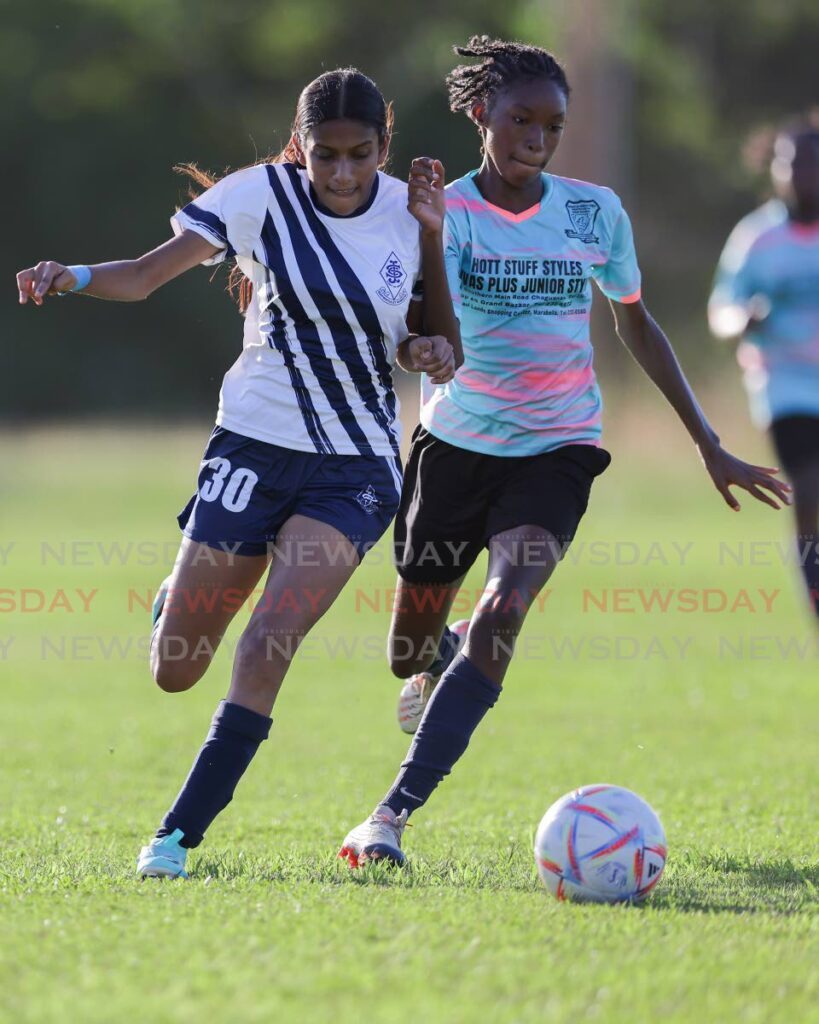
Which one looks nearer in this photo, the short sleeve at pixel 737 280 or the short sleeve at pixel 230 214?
the short sleeve at pixel 230 214

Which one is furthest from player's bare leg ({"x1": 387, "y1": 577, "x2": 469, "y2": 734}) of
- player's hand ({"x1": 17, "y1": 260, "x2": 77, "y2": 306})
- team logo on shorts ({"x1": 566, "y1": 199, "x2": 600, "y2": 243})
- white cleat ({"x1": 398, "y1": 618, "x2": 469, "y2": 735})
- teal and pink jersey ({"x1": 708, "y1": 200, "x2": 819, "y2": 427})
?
teal and pink jersey ({"x1": 708, "y1": 200, "x2": 819, "y2": 427})

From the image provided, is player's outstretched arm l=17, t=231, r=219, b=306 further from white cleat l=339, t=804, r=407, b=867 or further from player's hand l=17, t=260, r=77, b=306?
white cleat l=339, t=804, r=407, b=867

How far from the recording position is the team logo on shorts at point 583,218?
6035 mm

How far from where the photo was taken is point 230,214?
5.43 metres

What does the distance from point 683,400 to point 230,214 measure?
1.87m

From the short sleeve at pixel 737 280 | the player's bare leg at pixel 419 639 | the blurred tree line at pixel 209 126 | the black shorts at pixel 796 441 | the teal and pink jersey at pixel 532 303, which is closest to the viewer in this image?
→ the teal and pink jersey at pixel 532 303

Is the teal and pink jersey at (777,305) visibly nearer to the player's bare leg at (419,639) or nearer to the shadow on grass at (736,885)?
the player's bare leg at (419,639)

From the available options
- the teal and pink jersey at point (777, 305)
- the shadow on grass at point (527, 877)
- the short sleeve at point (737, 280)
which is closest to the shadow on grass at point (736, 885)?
the shadow on grass at point (527, 877)

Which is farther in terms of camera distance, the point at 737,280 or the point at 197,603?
the point at 737,280

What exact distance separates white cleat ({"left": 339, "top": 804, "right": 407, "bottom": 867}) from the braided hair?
99.6 inches

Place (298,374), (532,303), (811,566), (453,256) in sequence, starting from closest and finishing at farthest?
1. (298,374)
2. (453,256)
3. (532,303)
4. (811,566)

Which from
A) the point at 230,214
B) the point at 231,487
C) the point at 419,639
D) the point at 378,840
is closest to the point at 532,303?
the point at 230,214

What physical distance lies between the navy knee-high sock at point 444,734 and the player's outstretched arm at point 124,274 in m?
1.61

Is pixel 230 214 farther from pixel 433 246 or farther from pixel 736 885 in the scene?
pixel 736 885
